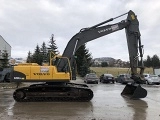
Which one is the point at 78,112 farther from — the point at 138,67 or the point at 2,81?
the point at 2,81

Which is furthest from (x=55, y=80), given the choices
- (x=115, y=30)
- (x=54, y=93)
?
(x=115, y=30)

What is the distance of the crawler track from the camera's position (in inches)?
682

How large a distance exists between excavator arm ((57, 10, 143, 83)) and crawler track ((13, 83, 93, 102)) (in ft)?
5.31

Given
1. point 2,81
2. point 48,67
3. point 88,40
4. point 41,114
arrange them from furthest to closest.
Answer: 1. point 2,81
2. point 88,40
3. point 48,67
4. point 41,114

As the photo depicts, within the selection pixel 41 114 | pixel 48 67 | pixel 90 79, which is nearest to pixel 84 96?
pixel 48 67

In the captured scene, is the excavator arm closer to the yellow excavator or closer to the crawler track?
the yellow excavator

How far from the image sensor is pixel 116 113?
12945 millimetres

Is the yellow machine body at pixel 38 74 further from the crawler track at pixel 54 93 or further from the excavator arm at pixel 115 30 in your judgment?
the excavator arm at pixel 115 30

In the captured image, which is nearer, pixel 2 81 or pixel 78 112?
pixel 78 112

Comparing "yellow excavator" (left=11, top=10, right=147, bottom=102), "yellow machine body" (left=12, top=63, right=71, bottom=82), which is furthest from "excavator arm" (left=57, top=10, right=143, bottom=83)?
"yellow machine body" (left=12, top=63, right=71, bottom=82)

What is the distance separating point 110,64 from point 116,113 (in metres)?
128

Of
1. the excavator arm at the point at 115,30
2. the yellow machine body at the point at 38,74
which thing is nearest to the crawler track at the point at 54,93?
the yellow machine body at the point at 38,74

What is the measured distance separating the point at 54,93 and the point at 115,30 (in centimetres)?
599

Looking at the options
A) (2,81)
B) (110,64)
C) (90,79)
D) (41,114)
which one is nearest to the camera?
(41,114)
